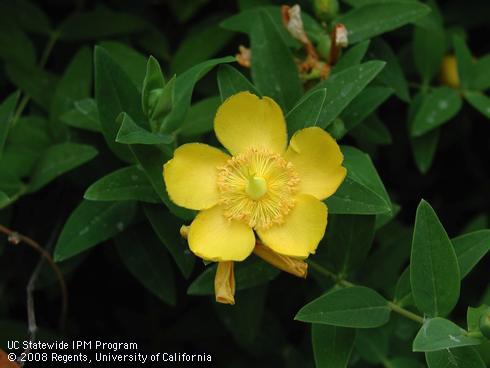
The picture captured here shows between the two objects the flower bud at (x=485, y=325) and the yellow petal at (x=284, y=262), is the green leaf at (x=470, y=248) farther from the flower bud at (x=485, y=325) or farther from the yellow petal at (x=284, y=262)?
the yellow petal at (x=284, y=262)

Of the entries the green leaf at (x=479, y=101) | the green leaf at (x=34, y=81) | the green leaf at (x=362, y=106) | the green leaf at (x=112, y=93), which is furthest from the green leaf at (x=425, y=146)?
the green leaf at (x=34, y=81)

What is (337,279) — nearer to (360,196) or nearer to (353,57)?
(360,196)

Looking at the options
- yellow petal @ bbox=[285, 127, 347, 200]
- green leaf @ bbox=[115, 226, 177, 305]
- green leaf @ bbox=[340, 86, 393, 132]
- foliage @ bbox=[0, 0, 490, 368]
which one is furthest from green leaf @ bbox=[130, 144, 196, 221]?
green leaf @ bbox=[340, 86, 393, 132]

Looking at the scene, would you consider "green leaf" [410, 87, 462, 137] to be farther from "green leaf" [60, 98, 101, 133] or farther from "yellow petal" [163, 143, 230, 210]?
"green leaf" [60, 98, 101, 133]

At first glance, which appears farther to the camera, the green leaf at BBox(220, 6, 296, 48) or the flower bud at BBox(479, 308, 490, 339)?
the green leaf at BBox(220, 6, 296, 48)

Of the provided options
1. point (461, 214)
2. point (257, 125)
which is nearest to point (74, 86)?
point (257, 125)

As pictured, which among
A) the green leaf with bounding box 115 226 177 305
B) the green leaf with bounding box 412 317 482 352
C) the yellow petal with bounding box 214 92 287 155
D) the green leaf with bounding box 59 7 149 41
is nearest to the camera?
the green leaf with bounding box 412 317 482 352

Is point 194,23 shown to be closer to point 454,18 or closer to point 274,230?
point 454,18
